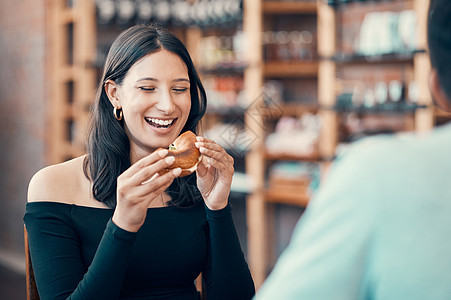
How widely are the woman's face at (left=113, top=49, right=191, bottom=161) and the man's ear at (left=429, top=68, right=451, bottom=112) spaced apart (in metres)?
0.87

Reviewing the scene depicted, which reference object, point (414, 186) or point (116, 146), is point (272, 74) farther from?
point (414, 186)

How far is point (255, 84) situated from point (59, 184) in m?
2.77

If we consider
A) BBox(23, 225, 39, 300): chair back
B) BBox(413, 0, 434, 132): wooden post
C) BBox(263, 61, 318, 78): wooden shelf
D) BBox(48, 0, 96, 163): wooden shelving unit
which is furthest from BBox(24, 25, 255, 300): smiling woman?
BBox(48, 0, 96, 163): wooden shelving unit

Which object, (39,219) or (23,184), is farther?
(23,184)

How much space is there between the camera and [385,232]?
0.54m

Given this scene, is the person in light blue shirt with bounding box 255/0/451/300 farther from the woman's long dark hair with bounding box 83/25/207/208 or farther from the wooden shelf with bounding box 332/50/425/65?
the wooden shelf with bounding box 332/50/425/65

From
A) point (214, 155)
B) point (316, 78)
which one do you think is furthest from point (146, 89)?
point (316, 78)

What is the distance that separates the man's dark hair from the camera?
2.11 feet

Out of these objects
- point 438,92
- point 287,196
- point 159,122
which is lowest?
point 287,196

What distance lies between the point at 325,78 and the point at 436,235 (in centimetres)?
327

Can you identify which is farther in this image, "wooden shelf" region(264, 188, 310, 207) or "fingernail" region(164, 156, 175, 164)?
"wooden shelf" region(264, 188, 310, 207)

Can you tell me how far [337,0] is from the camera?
3609 mm

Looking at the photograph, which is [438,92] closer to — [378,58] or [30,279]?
[30,279]

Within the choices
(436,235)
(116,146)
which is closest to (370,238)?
(436,235)
